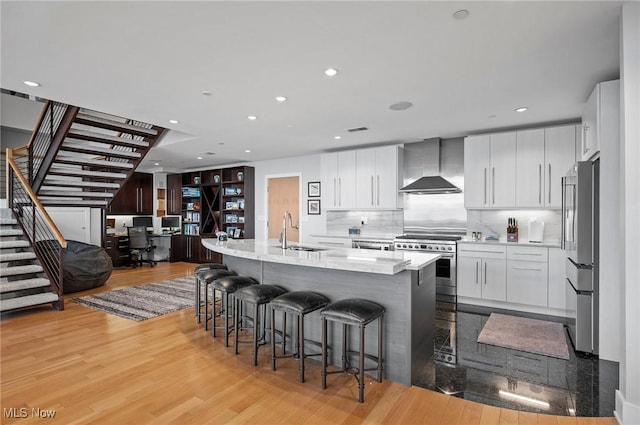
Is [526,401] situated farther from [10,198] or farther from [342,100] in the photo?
[10,198]

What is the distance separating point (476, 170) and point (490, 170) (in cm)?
19

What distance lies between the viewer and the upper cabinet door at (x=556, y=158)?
439 centimetres

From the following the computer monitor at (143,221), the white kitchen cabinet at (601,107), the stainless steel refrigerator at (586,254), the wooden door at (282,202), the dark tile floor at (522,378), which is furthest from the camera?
the computer monitor at (143,221)

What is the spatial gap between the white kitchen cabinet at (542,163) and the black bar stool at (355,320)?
10.9 feet

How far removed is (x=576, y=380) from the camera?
270cm

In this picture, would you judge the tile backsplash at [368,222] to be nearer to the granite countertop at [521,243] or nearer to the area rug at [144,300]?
the granite countertop at [521,243]

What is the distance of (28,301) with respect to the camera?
4480mm

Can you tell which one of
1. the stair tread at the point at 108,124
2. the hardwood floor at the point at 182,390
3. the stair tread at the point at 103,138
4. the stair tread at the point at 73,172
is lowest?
the hardwood floor at the point at 182,390

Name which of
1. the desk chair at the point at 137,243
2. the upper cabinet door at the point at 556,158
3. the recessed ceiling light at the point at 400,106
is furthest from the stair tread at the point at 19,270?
the upper cabinet door at the point at 556,158

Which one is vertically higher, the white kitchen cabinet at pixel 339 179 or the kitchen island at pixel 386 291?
the white kitchen cabinet at pixel 339 179

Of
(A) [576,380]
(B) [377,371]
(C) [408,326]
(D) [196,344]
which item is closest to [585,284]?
(A) [576,380]

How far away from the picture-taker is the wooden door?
7504mm

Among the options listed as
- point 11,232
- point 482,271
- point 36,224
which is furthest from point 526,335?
point 36,224

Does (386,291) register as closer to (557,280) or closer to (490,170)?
(557,280)
